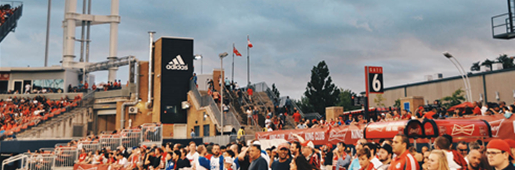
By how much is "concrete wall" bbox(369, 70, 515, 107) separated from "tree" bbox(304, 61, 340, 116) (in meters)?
11.2

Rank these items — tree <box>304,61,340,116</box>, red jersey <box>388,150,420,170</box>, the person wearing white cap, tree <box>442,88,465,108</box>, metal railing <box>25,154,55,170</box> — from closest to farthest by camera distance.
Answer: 1. red jersey <box>388,150,420,170</box>
2. the person wearing white cap
3. metal railing <box>25,154,55,170</box>
4. tree <box>442,88,465,108</box>
5. tree <box>304,61,340,116</box>

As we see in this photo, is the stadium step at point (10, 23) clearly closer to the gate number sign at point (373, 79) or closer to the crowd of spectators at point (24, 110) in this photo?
the crowd of spectators at point (24, 110)

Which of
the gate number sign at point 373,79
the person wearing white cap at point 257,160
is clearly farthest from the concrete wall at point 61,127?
the person wearing white cap at point 257,160

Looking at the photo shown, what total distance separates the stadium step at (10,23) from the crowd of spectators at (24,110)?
14967 mm

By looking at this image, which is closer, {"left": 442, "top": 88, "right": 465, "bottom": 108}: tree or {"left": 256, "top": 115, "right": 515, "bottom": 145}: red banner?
{"left": 256, "top": 115, "right": 515, "bottom": 145}: red banner

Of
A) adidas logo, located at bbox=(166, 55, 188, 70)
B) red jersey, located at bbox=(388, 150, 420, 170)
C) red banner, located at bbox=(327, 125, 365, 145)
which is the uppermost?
adidas logo, located at bbox=(166, 55, 188, 70)

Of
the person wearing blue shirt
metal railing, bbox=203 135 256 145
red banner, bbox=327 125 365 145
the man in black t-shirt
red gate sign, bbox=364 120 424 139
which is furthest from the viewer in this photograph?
metal railing, bbox=203 135 256 145

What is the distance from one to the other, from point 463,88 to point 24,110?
42334mm

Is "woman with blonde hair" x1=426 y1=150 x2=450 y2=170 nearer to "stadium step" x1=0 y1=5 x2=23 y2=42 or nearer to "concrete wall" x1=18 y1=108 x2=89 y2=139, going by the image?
"concrete wall" x1=18 y1=108 x2=89 y2=139

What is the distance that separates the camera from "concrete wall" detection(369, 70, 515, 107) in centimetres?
4169

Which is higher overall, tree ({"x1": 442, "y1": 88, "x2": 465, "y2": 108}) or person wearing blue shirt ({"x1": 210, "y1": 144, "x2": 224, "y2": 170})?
tree ({"x1": 442, "y1": 88, "x2": 465, "y2": 108})

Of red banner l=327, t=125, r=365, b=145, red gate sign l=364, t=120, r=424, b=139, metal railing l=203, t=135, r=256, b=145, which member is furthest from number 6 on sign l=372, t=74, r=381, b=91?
metal railing l=203, t=135, r=256, b=145

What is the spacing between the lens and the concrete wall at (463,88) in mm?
41688

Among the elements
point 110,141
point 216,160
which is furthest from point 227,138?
point 216,160
